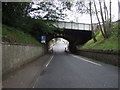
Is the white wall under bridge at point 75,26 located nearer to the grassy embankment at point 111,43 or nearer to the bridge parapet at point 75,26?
the bridge parapet at point 75,26

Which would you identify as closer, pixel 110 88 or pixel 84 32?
pixel 110 88

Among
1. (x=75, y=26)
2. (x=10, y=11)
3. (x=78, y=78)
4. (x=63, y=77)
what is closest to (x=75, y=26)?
(x=75, y=26)

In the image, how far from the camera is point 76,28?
130 ft

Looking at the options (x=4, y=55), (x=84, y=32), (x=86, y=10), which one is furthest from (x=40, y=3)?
(x=84, y=32)

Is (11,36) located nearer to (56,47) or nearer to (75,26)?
(75,26)

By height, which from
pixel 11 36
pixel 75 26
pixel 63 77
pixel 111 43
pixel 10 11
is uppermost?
pixel 75 26

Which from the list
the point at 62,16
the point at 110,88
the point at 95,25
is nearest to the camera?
the point at 110,88

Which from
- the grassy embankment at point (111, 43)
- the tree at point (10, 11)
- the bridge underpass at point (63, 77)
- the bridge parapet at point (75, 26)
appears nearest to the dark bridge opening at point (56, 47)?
the bridge parapet at point (75, 26)

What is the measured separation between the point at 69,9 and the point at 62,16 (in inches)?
90.8

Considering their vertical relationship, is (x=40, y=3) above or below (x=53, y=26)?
above

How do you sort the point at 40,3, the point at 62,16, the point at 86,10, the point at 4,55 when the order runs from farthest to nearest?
the point at 86,10 < the point at 62,16 < the point at 40,3 < the point at 4,55

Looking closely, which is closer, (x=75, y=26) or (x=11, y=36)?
(x=11, y=36)

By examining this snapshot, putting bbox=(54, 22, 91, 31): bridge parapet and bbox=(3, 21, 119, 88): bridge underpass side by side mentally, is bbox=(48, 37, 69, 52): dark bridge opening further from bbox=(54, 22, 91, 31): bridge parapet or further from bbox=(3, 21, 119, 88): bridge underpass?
bbox=(3, 21, 119, 88): bridge underpass

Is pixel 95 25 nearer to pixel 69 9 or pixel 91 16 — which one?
pixel 91 16
